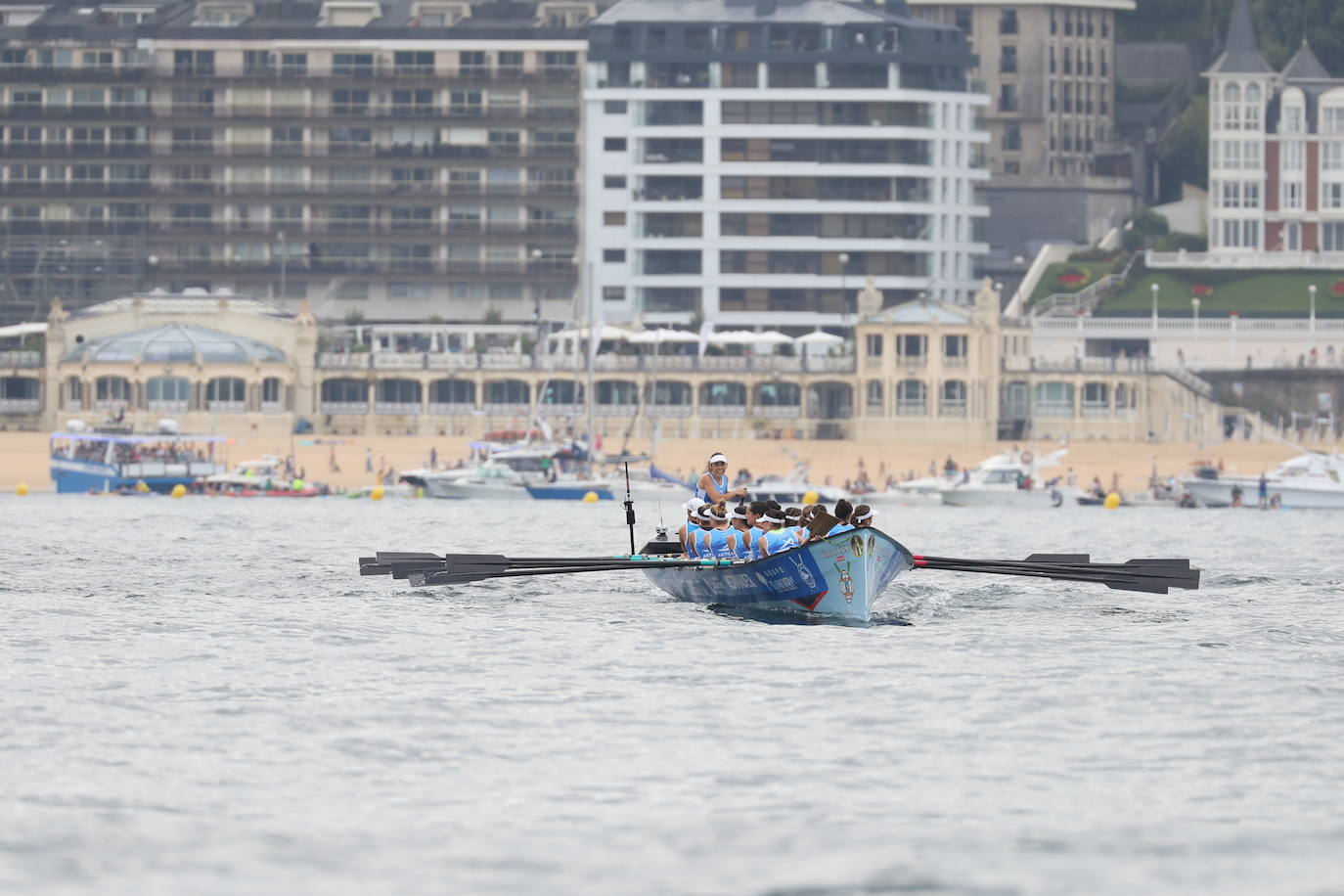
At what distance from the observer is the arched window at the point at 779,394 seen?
145m

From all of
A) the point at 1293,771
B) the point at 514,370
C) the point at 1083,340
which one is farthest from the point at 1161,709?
the point at 1083,340

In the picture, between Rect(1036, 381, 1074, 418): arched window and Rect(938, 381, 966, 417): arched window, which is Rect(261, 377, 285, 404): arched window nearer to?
Rect(938, 381, 966, 417): arched window

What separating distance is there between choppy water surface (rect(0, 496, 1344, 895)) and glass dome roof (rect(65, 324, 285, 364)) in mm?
83840

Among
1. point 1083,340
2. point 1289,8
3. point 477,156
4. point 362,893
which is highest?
point 1289,8

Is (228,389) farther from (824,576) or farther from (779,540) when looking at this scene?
(824,576)

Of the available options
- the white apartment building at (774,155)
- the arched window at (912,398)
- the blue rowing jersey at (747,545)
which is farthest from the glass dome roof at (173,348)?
the blue rowing jersey at (747,545)

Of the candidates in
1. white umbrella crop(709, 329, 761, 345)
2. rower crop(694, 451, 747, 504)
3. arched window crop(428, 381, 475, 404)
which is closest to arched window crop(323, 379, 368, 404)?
arched window crop(428, 381, 475, 404)

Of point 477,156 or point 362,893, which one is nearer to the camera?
point 362,893

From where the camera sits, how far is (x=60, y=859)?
2995cm

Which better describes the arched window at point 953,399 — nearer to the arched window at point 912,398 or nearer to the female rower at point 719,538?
the arched window at point 912,398

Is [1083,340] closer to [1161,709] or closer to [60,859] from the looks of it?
[1161,709]

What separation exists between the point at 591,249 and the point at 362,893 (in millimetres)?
147571

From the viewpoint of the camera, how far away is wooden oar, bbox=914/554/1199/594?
48.9m

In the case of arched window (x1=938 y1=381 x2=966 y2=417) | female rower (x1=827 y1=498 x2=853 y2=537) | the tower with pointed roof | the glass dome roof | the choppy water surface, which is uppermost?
the tower with pointed roof
